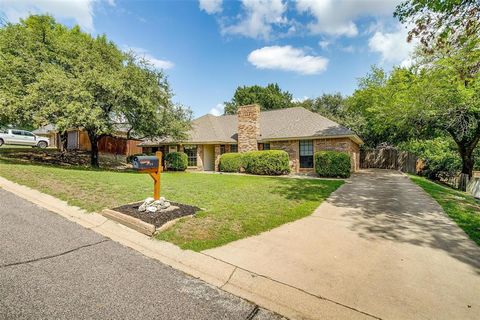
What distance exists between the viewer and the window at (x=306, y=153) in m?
17.2

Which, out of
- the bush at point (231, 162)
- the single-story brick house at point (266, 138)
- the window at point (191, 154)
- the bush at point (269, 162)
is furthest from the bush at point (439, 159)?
the window at point (191, 154)

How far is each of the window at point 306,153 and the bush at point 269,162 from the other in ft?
5.32

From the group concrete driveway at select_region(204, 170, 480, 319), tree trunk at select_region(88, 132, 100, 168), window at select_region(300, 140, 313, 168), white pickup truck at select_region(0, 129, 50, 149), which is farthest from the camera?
white pickup truck at select_region(0, 129, 50, 149)

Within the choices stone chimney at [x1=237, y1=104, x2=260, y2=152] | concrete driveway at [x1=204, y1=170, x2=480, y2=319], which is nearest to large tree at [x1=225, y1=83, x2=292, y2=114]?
stone chimney at [x1=237, y1=104, x2=260, y2=152]

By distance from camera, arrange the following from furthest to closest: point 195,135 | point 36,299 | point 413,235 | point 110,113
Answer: point 195,135 → point 110,113 → point 413,235 → point 36,299

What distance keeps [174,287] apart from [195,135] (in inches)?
706

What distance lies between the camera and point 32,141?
83.0 ft

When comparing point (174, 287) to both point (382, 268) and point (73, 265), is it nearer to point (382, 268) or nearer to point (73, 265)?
point (73, 265)

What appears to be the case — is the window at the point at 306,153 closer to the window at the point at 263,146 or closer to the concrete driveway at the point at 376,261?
the window at the point at 263,146

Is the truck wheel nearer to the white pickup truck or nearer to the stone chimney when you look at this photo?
the white pickup truck

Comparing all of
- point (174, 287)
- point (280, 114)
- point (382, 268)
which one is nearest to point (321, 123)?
point (280, 114)

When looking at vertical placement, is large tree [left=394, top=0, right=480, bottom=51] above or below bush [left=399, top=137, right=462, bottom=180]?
above

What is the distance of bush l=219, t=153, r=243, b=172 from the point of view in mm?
17609

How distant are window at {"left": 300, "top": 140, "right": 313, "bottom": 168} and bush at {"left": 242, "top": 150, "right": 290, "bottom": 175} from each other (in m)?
1.62
